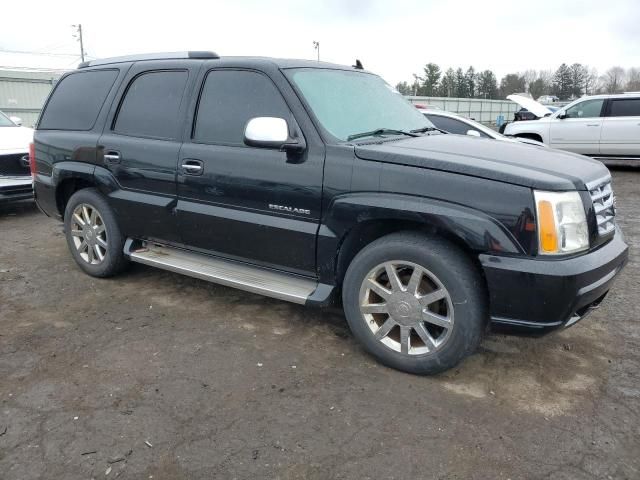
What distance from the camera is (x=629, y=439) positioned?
2.56 metres

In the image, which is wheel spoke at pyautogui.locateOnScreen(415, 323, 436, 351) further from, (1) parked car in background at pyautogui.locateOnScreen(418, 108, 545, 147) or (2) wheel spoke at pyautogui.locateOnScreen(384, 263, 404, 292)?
(1) parked car in background at pyautogui.locateOnScreen(418, 108, 545, 147)

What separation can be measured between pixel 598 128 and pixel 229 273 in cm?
1127

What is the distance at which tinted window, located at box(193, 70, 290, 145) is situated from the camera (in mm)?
3566

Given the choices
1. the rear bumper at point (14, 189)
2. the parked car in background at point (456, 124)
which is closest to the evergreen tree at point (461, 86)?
the parked car in background at point (456, 124)

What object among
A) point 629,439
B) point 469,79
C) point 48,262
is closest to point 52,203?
point 48,262

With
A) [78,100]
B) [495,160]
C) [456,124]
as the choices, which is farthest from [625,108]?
[78,100]

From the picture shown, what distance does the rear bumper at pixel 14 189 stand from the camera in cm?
730

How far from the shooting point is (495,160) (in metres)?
2.97

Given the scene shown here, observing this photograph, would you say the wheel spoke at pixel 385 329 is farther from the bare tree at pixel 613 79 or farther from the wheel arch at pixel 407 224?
the bare tree at pixel 613 79

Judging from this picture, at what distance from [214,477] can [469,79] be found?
7820cm

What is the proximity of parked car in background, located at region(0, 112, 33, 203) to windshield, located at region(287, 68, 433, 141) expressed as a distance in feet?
17.6

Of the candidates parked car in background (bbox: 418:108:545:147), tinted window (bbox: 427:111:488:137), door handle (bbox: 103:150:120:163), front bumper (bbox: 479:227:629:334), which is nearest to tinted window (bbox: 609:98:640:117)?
parked car in background (bbox: 418:108:545:147)

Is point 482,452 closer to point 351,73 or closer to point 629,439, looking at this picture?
point 629,439

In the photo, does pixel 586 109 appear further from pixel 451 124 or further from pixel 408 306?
pixel 408 306
